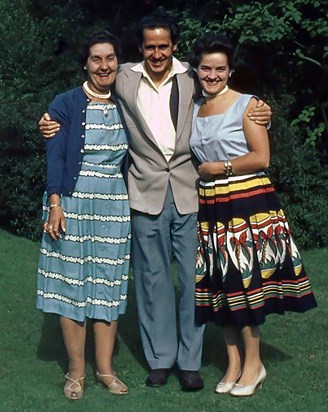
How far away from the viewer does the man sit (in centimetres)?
575

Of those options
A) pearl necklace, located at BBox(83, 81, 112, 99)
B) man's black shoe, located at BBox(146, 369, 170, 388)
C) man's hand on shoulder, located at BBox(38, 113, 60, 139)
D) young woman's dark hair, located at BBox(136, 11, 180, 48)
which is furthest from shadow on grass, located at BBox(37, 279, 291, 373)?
young woman's dark hair, located at BBox(136, 11, 180, 48)

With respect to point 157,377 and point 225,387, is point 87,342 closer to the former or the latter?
point 157,377

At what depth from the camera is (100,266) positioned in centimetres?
575

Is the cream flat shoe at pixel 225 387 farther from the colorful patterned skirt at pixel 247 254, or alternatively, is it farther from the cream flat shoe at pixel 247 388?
the colorful patterned skirt at pixel 247 254

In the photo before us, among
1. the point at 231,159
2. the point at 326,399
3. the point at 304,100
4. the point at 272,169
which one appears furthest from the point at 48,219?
the point at 304,100

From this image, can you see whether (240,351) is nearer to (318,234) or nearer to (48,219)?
(48,219)

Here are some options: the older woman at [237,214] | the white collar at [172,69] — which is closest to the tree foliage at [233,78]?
the white collar at [172,69]

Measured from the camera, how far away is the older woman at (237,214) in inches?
220

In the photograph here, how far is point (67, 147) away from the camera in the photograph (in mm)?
5676

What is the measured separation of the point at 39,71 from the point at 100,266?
5.71m

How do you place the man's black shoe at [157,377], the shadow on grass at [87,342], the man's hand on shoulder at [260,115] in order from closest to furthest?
the man's hand on shoulder at [260,115] → the man's black shoe at [157,377] → the shadow on grass at [87,342]

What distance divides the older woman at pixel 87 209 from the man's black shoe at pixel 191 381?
381mm

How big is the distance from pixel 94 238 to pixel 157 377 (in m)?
0.91

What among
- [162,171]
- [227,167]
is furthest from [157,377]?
[227,167]
